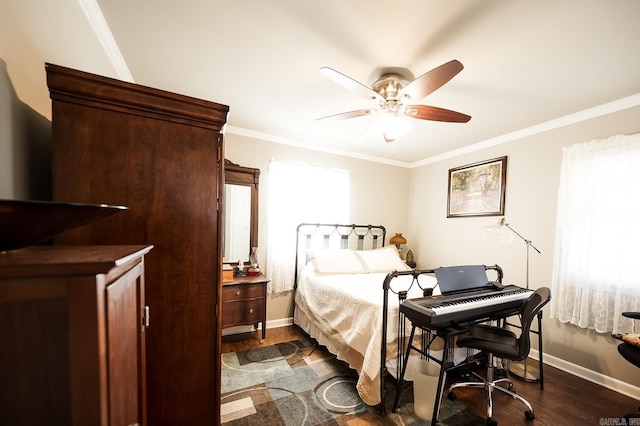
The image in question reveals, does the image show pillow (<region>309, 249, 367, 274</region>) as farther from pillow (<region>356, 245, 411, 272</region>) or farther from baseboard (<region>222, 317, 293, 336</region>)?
baseboard (<region>222, 317, 293, 336</region>)

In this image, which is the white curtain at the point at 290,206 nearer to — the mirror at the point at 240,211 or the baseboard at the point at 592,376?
the mirror at the point at 240,211

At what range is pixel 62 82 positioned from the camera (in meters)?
0.83

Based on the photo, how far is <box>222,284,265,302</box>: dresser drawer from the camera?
103 inches

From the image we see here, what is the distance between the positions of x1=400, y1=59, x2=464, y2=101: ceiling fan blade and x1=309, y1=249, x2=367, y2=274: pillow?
205 cm

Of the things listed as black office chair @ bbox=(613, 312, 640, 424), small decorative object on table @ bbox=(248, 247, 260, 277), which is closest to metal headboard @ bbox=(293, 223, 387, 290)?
small decorative object on table @ bbox=(248, 247, 260, 277)

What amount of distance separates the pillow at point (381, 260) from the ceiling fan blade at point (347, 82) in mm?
2171

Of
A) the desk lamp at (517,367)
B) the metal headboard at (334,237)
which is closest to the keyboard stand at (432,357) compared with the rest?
the desk lamp at (517,367)

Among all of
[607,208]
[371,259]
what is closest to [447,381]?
[371,259]

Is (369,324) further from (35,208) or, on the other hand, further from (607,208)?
(607,208)

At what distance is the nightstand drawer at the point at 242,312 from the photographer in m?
2.60

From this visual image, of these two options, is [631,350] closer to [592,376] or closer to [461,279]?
[592,376]

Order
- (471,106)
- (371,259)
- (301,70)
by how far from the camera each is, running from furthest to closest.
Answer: (371,259) → (471,106) → (301,70)

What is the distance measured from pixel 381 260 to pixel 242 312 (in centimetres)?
188

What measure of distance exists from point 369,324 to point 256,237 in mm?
1789
